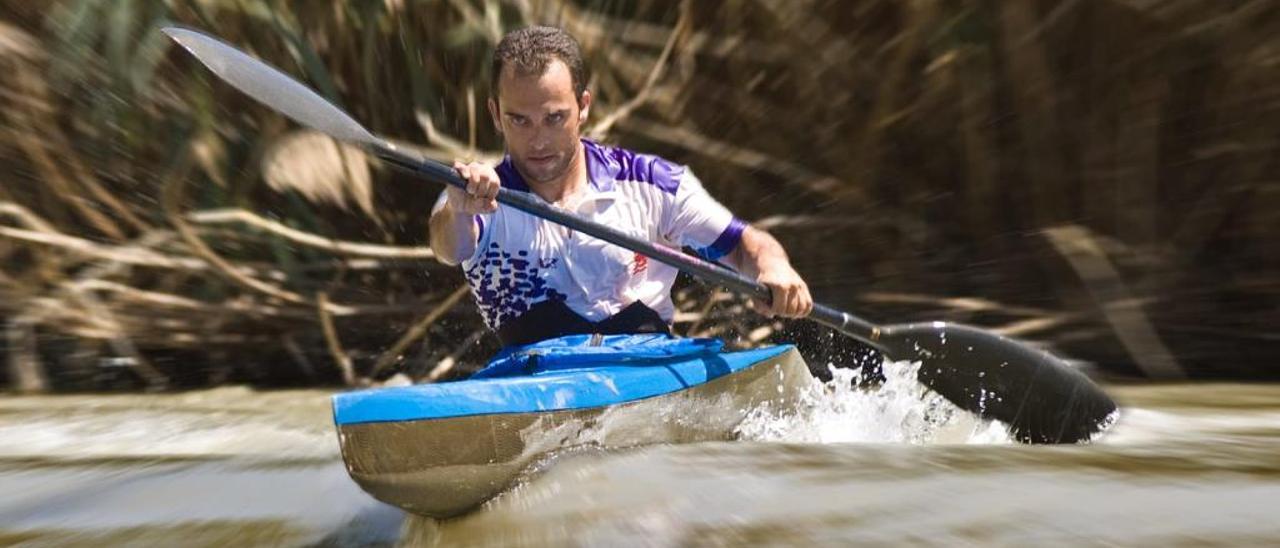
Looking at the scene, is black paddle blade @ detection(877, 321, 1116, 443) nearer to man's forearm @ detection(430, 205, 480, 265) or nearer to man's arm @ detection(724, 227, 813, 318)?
man's arm @ detection(724, 227, 813, 318)

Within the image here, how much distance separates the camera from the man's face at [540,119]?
10.0 ft

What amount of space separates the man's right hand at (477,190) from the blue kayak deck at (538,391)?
363mm

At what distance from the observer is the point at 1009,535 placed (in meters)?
2.22

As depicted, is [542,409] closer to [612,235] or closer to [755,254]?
[612,235]

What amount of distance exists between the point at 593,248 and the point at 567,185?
0.16 m

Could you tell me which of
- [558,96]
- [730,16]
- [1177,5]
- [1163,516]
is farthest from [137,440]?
[1177,5]

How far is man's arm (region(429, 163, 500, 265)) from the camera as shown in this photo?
287 cm

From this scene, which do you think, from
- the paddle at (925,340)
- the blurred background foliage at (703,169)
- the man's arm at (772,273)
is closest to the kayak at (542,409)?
→ the man's arm at (772,273)

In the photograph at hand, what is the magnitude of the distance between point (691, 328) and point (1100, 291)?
4.41ft

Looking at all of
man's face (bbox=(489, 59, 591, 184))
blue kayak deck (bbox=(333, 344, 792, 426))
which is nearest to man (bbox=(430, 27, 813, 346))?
man's face (bbox=(489, 59, 591, 184))

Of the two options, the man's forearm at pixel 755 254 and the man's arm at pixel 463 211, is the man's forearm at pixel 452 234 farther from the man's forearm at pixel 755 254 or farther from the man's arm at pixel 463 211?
the man's forearm at pixel 755 254

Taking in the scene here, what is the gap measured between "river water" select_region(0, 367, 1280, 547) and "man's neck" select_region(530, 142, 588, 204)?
645 millimetres

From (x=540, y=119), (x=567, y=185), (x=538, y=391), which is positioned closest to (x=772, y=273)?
(x=567, y=185)

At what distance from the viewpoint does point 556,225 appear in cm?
320
